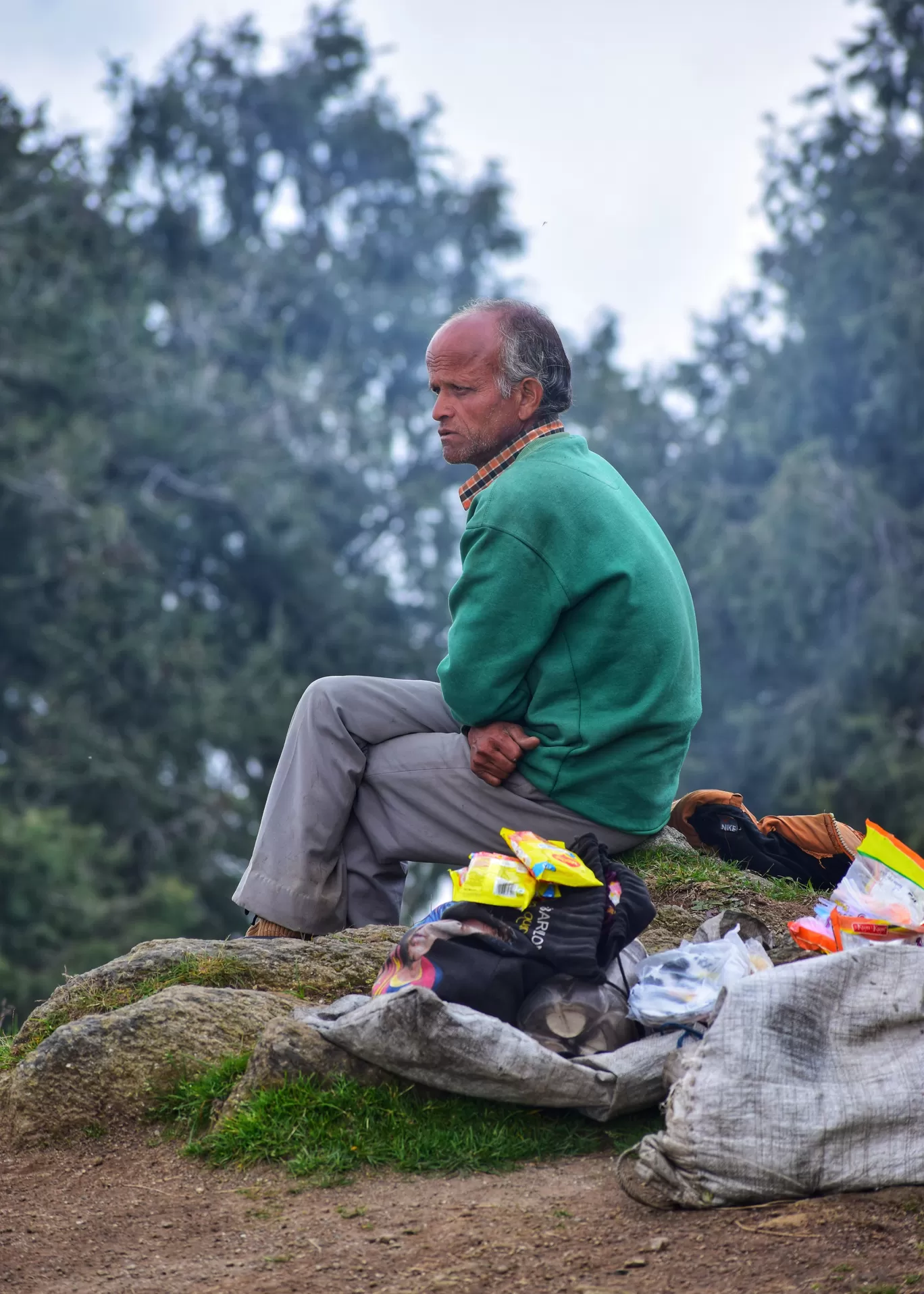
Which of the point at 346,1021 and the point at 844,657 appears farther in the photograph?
the point at 844,657

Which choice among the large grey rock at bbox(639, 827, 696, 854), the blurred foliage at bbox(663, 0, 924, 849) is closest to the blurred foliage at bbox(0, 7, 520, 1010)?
the blurred foliage at bbox(663, 0, 924, 849)

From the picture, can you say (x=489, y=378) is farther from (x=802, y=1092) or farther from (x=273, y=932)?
(x=802, y=1092)

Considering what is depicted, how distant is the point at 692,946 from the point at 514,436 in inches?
56.3

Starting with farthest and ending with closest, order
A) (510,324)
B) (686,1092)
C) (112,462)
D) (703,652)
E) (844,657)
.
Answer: (112,462)
(703,652)
(844,657)
(510,324)
(686,1092)

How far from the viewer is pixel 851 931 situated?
3268 millimetres

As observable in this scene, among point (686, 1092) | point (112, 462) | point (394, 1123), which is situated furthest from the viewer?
point (112, 462)

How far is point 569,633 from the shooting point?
3.69 meters

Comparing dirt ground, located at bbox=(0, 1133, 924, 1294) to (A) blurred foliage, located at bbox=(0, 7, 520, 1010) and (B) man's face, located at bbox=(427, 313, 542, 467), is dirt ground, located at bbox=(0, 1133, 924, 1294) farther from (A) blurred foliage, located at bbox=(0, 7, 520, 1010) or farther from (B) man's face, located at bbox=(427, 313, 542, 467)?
(A) blurred foliage, located at bbox=(0, 7, 520, 1010)

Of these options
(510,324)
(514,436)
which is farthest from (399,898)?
(510,324)

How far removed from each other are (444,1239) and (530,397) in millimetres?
2170

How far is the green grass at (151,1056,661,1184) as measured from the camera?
306cm

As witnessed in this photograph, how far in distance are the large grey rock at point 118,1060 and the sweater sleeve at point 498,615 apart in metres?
0.94

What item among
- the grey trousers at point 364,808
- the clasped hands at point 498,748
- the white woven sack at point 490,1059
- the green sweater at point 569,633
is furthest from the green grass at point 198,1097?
the green sweater at point 569,633

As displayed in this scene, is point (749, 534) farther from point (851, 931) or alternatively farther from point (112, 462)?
point (851, 931)
